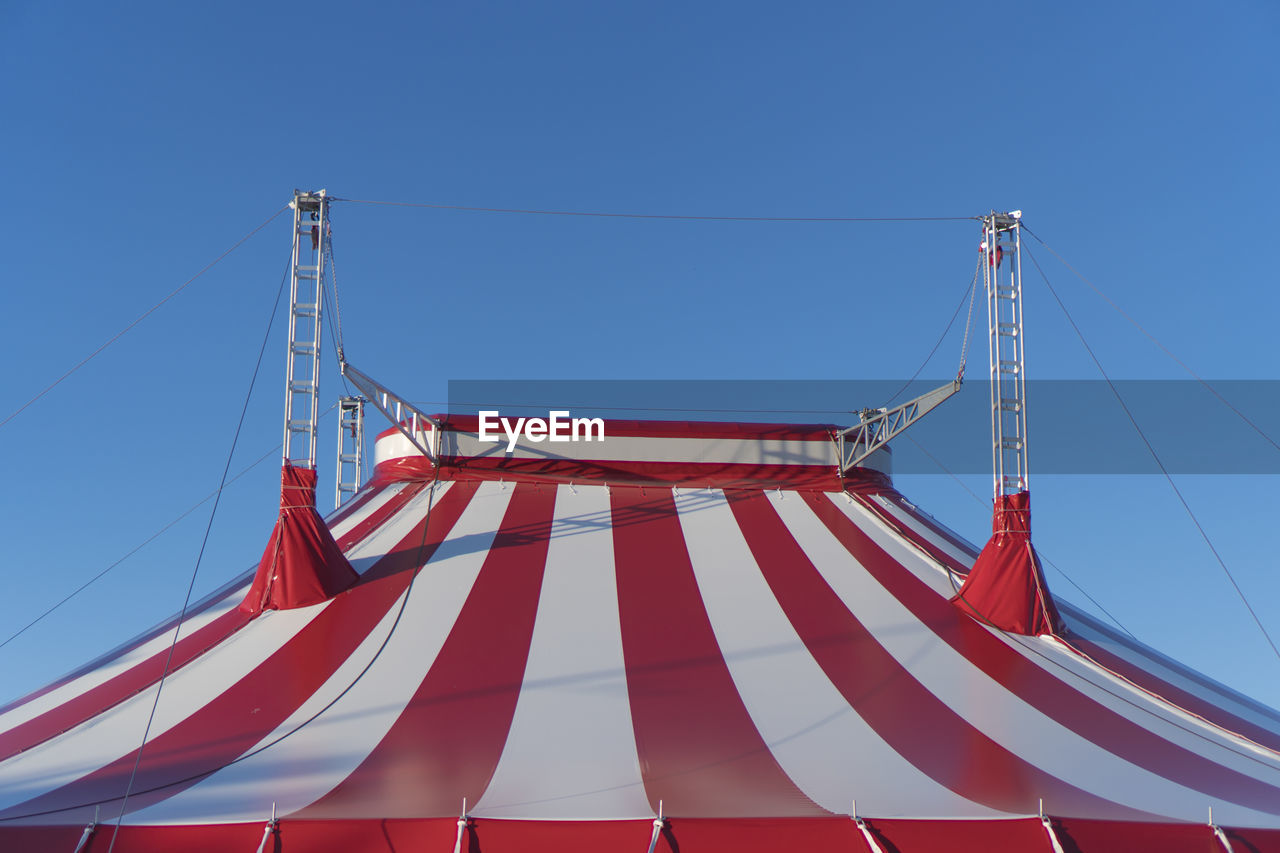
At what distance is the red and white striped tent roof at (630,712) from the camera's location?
372cm

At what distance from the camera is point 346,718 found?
444cm

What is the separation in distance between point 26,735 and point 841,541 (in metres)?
4.78

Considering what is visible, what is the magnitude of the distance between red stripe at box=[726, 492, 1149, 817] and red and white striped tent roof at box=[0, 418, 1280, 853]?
18 millimetres

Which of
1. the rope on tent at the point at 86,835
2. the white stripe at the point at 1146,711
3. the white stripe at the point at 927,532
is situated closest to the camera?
the rope on tent at the point at 86,835

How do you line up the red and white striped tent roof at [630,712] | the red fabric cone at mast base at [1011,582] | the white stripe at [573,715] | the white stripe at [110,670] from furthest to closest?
the red fabric cone at mast base at [1011,582], the white stripe at [110,670], the white stripe at [573,715], the red and white striped tent roof at [630,712]

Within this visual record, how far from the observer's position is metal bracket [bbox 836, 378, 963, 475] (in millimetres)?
7352

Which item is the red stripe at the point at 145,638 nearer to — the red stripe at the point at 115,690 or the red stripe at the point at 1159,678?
the red stripe at the point at 115,690

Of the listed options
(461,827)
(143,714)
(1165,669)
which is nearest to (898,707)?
(461,827)

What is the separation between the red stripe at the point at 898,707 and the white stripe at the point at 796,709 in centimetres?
7

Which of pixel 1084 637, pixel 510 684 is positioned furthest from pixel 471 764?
pixel 1084 637

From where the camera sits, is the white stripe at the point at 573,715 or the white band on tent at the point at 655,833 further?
the white stripe at the point at 573,715

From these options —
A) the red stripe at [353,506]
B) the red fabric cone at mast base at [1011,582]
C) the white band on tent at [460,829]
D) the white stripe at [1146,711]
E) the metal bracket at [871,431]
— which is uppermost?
the metal bracket at [871,431]

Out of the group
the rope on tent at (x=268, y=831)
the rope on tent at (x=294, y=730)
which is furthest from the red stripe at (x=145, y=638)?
the rope on tent at (x=268, y=831)

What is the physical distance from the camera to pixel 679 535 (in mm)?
6676
